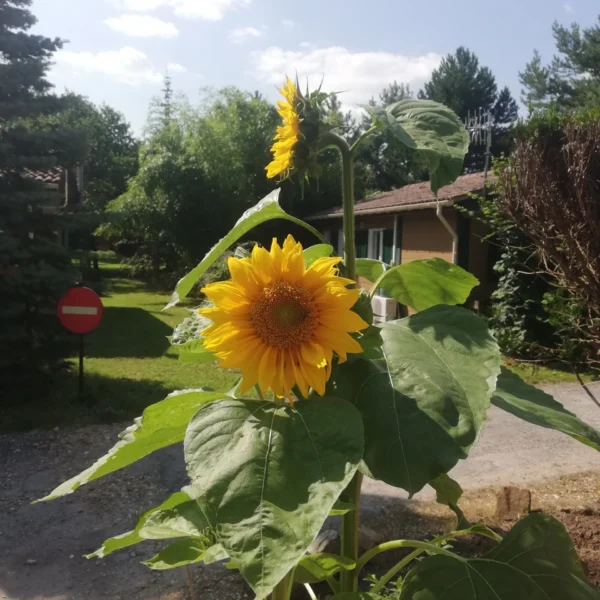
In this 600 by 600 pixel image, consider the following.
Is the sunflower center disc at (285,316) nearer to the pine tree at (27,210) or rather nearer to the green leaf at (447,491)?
the green leaf at (447,491)

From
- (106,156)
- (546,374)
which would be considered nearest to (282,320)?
(546,374)

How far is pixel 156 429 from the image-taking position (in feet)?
2.76

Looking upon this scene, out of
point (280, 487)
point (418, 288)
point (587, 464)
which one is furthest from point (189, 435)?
point (587, 464)

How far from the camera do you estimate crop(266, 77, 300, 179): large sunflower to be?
0.94 metres

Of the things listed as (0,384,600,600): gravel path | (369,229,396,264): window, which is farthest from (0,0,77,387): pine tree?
(369,229,396,264): window

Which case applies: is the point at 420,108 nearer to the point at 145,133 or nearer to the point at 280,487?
the point at 280,487

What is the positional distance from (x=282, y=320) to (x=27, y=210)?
6751 millimetres

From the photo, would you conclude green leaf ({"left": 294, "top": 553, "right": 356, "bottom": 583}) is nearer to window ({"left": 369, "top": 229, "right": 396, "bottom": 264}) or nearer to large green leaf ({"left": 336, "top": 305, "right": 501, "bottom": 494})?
large green leaf ({"left": 336, "top": 305, "right": 501, "bottom": 494})

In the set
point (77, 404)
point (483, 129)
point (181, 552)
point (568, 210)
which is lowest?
point (77, 404)

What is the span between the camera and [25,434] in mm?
5961

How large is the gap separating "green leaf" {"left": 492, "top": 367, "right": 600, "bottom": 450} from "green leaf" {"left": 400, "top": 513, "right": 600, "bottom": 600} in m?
0.18

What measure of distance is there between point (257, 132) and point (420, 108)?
65.0 ft

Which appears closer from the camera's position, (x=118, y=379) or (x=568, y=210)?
(x=568, y=210)

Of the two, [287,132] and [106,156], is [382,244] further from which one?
[106,156]
